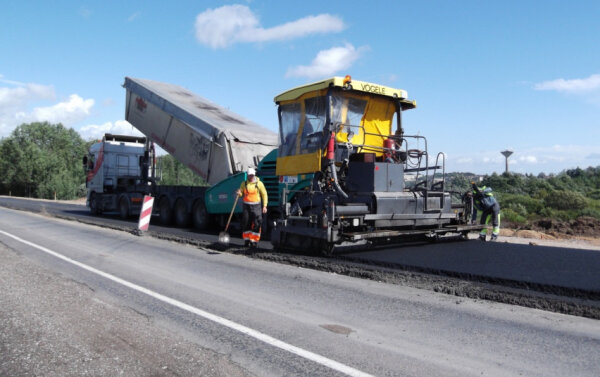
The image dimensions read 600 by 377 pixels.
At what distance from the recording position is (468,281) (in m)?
6.61

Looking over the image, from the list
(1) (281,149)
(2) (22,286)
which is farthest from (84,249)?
(1) (281,149)

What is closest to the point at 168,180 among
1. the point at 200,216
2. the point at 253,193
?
the point at 200,216

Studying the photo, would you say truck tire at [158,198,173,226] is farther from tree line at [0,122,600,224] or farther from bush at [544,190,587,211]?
bush at [544,190,587,211]

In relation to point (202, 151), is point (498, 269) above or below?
below

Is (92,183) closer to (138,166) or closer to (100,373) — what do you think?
(138,166)

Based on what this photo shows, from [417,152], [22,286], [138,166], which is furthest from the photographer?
[138,166]

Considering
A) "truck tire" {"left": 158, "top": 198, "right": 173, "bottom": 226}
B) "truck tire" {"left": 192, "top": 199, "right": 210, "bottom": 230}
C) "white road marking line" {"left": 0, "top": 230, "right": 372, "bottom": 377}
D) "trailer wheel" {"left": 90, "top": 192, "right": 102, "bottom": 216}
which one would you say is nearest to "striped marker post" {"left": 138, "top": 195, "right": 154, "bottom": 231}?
"truck tire" {"left": 192, "top": 199, "right": 210, "bottom": 230}

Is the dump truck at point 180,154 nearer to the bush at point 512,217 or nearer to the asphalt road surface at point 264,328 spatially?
the asphalt road surface at point 264,328

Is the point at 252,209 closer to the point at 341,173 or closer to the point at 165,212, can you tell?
the point at 341,173

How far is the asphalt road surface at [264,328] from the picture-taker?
12.0 feet

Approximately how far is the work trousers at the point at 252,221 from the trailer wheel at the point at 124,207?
917 centimetres

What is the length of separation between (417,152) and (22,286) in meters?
6.72

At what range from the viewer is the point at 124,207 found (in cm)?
1802

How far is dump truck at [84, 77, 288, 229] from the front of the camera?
12.6 metres
